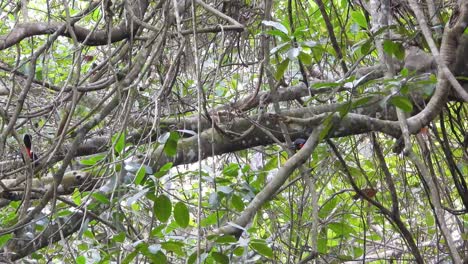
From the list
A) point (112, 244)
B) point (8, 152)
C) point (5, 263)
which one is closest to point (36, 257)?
point (112, 244)

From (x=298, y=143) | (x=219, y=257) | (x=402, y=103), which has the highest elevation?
(x=298, y=143)

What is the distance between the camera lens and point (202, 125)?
7.63 feet

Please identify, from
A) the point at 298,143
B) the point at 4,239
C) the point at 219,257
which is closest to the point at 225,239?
the point at 219,257

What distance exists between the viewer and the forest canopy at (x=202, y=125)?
4.89 ft

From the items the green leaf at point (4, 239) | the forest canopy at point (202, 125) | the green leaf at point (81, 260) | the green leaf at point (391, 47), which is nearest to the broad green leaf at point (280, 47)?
the forest canopy at point (202, 125)

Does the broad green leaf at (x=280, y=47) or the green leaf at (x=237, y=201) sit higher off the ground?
the broad green leaf at (x=280, y=47)

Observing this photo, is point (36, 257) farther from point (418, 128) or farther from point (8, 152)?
point (418, 128)

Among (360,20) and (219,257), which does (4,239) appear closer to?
(219,257)

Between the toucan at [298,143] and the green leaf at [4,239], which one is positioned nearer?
the green leaf at [4,239]

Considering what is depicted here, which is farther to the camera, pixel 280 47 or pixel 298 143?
pixel 298 143

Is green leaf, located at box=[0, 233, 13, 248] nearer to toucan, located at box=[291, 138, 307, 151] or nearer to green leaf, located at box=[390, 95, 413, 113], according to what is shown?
toucan, located at box=[291, 138, 307, 151]

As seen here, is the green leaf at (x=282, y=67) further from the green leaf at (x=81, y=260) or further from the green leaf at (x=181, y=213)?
the green leaf at (x=81, y=260)

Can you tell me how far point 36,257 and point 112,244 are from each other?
30 cm

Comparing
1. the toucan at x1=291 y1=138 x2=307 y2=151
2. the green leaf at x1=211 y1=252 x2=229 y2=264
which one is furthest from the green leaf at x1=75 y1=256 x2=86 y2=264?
the toucan at x1=291 y1=138 x2=307 y2=151
